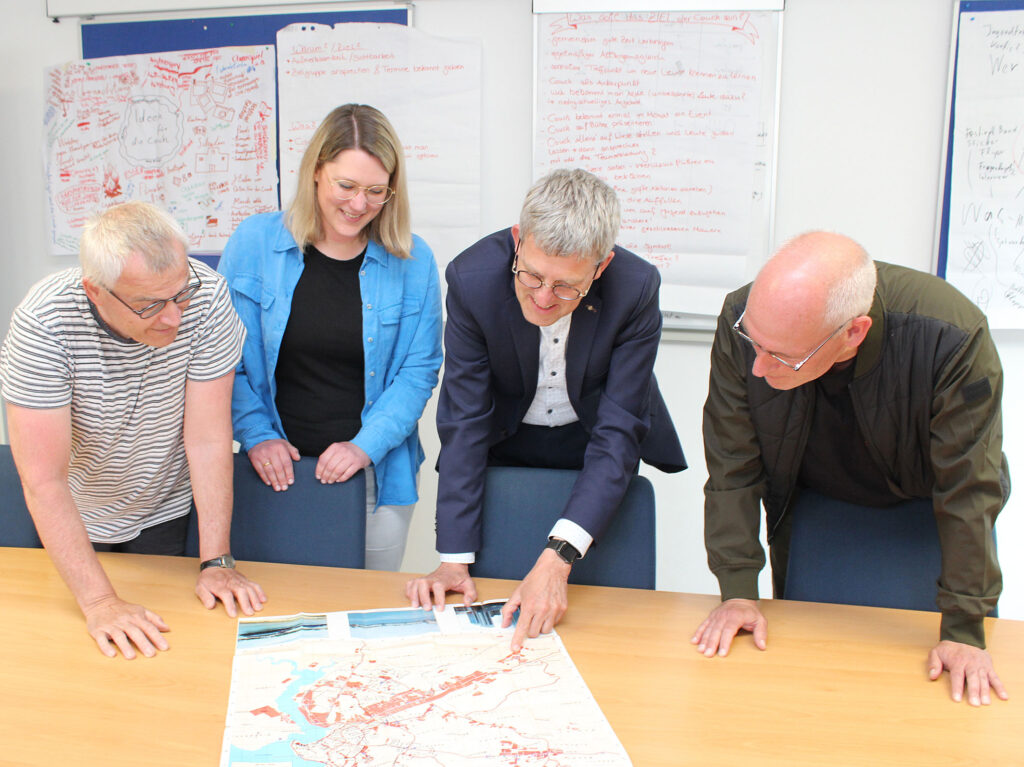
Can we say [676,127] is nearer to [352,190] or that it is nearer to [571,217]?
[352,190]

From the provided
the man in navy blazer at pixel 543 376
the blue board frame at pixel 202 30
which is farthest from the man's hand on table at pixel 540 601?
the blue board frame at pixel 202 30

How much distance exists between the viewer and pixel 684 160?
289 cm

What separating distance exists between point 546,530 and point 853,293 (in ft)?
2.71

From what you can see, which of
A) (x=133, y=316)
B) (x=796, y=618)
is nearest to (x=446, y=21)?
(x=133, y=316)

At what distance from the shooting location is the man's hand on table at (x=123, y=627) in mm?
1413

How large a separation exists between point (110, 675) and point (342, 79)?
2.43m

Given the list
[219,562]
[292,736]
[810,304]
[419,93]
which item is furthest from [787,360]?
[419,93]

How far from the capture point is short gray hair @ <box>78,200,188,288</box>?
A: 1424 millimetres

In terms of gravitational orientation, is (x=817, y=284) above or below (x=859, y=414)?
above

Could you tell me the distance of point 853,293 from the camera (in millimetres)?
1344

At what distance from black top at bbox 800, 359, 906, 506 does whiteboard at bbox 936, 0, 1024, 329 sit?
1.42 metres

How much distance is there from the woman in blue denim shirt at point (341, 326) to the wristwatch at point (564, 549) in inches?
22.1

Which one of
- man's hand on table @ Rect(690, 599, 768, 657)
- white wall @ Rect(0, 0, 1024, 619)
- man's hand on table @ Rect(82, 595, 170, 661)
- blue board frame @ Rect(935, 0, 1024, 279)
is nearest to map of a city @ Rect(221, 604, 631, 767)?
man's hand on table @ Rect(82, 595, 170, 661)

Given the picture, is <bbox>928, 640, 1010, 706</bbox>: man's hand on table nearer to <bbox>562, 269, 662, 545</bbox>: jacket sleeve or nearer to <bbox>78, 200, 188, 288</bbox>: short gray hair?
<bbox>562, 269, 662, 545</bbox>: jacket sleeve
